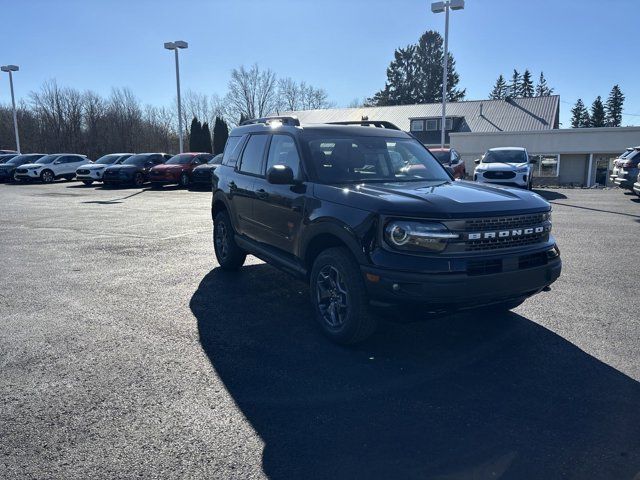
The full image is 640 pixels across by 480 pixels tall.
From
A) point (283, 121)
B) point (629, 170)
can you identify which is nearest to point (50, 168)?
point (283, 121)

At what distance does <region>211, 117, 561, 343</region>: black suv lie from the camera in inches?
151

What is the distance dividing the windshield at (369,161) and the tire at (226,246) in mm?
2291

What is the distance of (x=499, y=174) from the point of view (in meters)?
18.6

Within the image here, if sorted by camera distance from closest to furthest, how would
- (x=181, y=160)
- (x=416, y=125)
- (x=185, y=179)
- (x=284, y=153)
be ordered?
(x=284, y=153) → (x=185, y=179) → (x=181, y=160) → (x=416, y=125)

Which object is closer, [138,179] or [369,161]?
[369,161]

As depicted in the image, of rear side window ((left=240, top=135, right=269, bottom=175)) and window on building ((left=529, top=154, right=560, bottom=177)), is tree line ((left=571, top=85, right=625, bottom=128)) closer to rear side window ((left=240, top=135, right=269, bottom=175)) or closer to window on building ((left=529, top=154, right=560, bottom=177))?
window on building ((left=529, top=154, right=560, bottom=177))

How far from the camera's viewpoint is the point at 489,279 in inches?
151

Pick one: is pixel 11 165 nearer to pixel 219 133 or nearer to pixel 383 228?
pixel 219 133

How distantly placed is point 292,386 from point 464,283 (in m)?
1.51

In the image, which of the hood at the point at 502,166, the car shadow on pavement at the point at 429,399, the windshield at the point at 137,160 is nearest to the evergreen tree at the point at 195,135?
the windshield at the point at 137,160

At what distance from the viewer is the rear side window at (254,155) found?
6.09 metres

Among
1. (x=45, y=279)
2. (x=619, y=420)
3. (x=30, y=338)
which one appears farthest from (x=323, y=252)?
(x=45, y=279)

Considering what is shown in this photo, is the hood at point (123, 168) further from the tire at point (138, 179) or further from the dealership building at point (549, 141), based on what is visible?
the dealership building at point (549, 141)

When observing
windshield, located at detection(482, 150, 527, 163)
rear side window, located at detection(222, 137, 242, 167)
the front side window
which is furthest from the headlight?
windshield, located at detection(482, 150, 527, 163)
